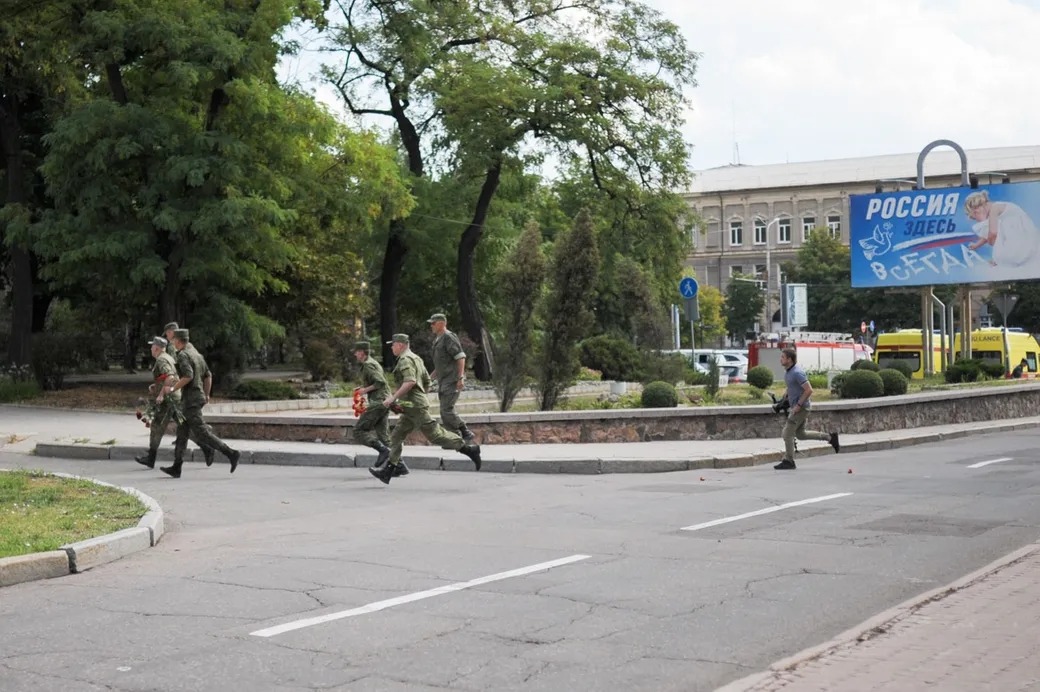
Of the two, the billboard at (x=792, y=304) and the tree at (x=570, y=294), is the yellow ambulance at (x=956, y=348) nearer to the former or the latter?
the billboard at (x=792, y=304)

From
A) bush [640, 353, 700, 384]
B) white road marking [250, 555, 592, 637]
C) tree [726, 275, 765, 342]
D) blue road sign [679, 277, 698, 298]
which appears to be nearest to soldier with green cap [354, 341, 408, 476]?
white road marking [250, 555, 592, 637]

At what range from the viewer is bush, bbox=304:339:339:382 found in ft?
120

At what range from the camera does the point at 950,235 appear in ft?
122

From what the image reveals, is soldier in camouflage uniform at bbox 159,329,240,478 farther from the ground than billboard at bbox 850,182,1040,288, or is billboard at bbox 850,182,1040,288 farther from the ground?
billboard at bbox 850,182,1040,288

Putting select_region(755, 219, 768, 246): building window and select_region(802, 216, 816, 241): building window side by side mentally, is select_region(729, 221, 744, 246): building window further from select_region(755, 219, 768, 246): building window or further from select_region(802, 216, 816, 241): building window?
select_region(802, 216, 816, 241): building window

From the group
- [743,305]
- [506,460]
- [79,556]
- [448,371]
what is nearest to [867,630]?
[79,556]

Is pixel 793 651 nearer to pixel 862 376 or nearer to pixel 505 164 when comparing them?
pixel 862 376

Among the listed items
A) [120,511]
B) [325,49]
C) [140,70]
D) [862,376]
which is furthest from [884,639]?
[325,49]

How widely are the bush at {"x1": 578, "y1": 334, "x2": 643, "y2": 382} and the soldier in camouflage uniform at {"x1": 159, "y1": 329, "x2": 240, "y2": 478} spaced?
75.9ft

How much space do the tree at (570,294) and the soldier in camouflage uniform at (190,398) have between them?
7.64 metres

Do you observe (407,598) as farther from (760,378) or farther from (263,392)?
(760,378)

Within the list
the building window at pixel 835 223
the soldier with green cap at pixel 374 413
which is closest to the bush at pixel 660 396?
the soldier with green cap at pixel 374 413

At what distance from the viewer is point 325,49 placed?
41.8m

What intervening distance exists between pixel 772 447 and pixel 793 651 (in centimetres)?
1362
